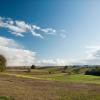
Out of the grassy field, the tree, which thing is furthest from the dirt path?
the tree

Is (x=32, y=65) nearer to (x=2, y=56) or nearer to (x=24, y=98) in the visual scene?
(x=2, y=56)

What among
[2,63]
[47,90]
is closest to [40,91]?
[47,90]

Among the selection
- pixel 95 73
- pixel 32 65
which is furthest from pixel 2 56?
pixel 32 65

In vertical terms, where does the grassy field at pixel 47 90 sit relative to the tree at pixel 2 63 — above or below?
below

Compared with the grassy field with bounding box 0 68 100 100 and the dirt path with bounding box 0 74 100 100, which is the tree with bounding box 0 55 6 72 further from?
the dirt path with bounding box 0 74 100 100

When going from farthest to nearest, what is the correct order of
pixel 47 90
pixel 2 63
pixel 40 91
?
pixel 2 63 < pixel 47 90 < pixel 40 91

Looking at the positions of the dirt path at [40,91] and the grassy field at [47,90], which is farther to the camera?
the dirt path at [40,91]

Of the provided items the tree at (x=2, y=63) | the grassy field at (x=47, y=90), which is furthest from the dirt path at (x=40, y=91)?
the tree at (x=2, y=63)

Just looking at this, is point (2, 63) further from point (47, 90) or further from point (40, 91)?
point (40, 91)

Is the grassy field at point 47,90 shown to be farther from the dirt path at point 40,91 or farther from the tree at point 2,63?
the tree at point 2,63

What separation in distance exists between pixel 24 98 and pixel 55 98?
3093mm

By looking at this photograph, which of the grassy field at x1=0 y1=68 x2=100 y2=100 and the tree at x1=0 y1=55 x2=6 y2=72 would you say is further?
the tree at x1=0 y1=55 x2=6 y2=72

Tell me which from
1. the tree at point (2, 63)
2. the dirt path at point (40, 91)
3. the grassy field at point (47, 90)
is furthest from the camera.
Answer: the tree at point (2, 63)

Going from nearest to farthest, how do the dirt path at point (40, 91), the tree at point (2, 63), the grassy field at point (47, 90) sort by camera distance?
the grassy field at point (47, 90), the dirt path at point (40, 91), the tree at point (2, 63)
